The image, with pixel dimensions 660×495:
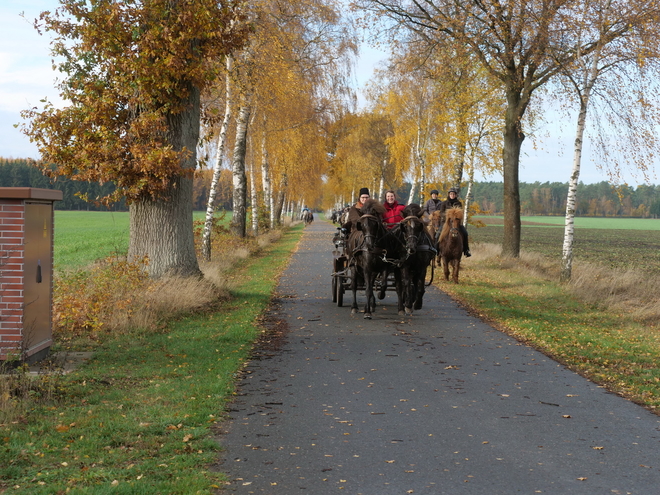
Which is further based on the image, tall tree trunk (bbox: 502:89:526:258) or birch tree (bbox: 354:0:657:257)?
tall tree trunk (bbox: 502:89:526:258)

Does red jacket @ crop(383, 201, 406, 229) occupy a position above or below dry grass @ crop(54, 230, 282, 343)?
above

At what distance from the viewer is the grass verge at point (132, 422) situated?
503 cm

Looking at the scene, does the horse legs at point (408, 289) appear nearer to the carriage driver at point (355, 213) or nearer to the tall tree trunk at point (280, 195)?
the carriage driver at point (355, 213)

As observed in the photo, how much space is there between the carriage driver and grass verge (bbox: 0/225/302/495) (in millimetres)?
3548

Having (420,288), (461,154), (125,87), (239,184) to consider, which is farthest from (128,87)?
(461,154)

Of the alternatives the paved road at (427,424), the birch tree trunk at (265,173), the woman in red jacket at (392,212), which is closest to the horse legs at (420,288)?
the woman in red jacket at (392,212)

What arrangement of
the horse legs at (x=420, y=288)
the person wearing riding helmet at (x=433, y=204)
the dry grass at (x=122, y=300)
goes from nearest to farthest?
the dry grass at (x=122, y=300)
the horse legs at (x=420, y=288)
the person wearing riding helmet at (x=433, y=204)

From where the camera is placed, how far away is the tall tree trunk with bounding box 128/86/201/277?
1502cm

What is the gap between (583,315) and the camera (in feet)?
Answer: 47.0

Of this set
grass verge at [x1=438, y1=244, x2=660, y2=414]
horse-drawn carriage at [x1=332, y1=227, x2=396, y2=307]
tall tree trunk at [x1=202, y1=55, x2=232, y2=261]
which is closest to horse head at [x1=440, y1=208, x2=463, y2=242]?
grass verge at [x1=438, y1=244, x2=660, y2=414]

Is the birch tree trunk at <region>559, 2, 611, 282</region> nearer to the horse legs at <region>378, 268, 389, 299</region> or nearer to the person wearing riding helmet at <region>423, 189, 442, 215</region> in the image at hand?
Answer: the person wearing riding helmet at <region>423, 189, 442, 215</region>

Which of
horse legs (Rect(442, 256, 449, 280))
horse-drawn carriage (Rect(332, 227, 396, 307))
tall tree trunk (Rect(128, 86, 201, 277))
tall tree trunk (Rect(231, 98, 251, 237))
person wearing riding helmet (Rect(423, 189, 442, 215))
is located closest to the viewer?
horse-drawn carriage (Rect(332, 227, 396, 307))

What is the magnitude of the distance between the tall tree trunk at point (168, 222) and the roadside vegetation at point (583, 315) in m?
6.39

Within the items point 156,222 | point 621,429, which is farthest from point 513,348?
point 156,222
